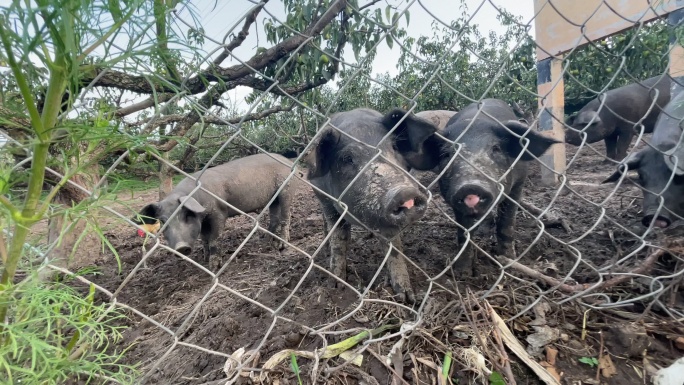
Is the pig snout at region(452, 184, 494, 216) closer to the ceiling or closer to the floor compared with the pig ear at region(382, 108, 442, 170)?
closer to the floor

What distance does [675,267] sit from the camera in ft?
5.59

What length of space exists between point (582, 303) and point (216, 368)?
143 centimetres

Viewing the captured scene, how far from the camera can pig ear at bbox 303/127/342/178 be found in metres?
2.09

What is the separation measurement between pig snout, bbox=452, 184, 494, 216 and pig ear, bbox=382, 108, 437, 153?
0.34 m

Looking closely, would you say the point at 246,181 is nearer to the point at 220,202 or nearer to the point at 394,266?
the point at 220,202

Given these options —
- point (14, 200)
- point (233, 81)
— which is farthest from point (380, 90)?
point (14, 200)

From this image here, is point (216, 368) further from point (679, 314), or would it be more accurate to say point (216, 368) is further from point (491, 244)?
point (491, 244)

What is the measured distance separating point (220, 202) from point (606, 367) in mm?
3193

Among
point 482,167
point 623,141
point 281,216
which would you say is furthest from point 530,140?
point 623,141

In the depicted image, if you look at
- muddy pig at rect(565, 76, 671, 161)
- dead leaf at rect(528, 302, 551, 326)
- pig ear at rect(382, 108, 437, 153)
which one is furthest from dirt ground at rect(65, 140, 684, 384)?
muddy pig at rect(565, 76, 671, 161)

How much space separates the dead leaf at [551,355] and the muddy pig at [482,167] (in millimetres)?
717

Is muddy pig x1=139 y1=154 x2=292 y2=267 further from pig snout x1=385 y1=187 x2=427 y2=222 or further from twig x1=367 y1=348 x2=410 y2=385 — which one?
twig x1=367 y1=348 x2=410 y2=385

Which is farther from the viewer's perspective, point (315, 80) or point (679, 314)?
point (315, 80)

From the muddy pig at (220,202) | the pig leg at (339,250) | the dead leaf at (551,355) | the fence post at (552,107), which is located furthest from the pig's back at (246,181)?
the dead leaf at (551,355)
